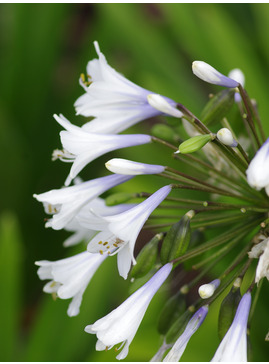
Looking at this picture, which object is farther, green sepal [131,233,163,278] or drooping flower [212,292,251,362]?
green sepal [131,233,163,278]

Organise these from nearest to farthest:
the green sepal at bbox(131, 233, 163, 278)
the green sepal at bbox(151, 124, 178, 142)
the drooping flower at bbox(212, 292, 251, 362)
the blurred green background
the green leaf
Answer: the drooping flower at bbox(212, 292, 251, 362) < the green sepal at bbox(131, 233, 163, 278) < the green sepal at bbox(151, 124, 178, 142) < the green leaf < the blurred green background

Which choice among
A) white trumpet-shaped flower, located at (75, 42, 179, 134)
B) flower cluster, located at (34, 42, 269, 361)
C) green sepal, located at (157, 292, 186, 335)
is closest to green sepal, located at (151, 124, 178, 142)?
flower cluster, located at (34, 42, 269, 361)

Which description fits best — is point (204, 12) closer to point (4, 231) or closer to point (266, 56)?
point (266, 56)

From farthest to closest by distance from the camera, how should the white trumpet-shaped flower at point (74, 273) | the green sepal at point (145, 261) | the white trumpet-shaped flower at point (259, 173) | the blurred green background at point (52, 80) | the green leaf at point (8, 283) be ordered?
the blurred green background at point (52, 80)
the green leaf at point (8, 283)
the white trumpet-shaped flower at point (74, 273)
the green sepal at point (145, 261)
the white trumpet-shaped flower at point (259, 173)

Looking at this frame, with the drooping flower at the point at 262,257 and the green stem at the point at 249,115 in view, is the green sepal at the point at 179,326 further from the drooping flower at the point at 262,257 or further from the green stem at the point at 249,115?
the green stem at the point at 249,115

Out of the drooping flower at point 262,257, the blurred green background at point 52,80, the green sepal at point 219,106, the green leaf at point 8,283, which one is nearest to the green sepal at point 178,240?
the drooping flower at point 262,257

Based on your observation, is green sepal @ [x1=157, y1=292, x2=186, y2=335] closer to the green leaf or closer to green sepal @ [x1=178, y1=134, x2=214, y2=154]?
green sepal @ [x1=178, y1=134, x2=214, y2=154]

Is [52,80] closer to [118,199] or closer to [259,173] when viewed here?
[118,199]

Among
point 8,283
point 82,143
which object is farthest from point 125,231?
point 8,283
